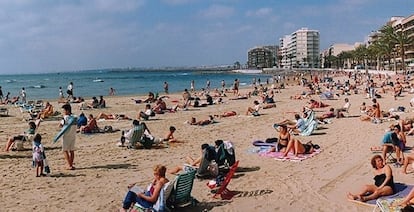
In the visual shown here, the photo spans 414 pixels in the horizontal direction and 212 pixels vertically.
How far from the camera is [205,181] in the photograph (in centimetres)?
940

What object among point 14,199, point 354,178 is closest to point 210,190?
point 354,178

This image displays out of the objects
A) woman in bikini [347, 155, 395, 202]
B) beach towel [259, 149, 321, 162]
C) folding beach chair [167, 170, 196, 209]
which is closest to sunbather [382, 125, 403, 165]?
beach towel [259, 149, 321, 162]

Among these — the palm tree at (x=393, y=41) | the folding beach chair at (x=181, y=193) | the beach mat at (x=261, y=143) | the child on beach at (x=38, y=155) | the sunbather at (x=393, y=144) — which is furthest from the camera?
the palm tree at (x=393, y=41)

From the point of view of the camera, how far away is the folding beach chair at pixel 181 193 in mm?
7438

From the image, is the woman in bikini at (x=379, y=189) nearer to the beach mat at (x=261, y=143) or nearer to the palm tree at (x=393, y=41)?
the beach mat at (x=261, y=143)

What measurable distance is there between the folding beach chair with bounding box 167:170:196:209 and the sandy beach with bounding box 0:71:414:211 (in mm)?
205

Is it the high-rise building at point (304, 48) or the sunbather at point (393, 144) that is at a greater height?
the high-rise building at point (304, 48)

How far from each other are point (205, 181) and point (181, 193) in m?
1.89

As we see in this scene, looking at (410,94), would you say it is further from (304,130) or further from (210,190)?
(210,190)

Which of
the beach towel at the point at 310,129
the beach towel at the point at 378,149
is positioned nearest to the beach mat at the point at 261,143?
the beach towel at the point at 310,129

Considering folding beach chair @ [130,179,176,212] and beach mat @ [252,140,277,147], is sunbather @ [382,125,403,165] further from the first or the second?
folding beach chair @ [130,179,176,212]

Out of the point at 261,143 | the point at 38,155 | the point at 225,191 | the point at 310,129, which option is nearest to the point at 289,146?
the point at 261,143

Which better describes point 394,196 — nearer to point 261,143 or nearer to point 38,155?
point 261,143

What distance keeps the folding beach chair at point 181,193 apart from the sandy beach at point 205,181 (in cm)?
21
